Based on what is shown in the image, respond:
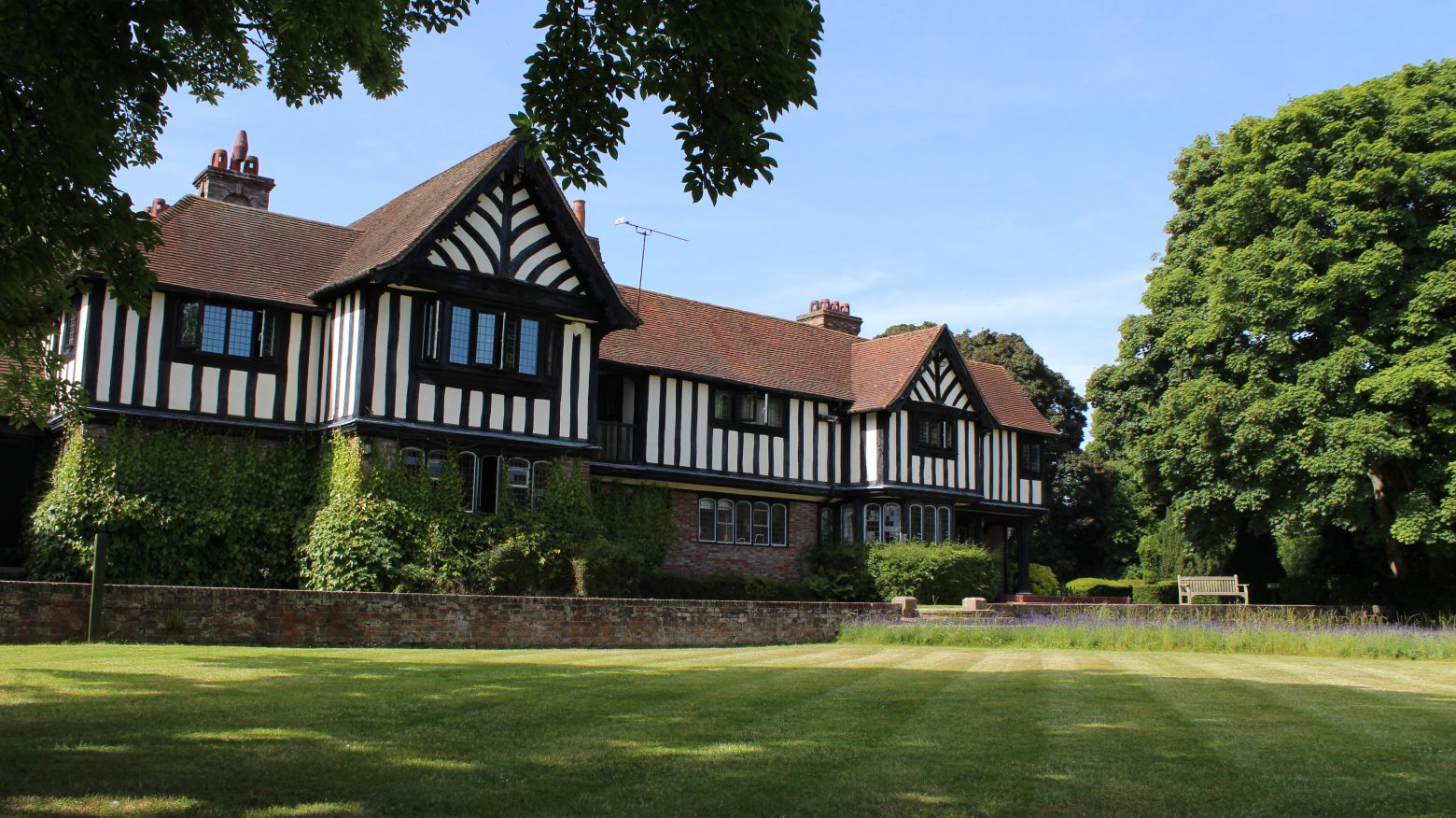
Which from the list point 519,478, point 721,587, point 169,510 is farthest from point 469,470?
point 721,587

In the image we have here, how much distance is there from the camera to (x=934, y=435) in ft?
109

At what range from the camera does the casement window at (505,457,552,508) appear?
23.8m

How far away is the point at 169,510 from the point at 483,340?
642 centimetres

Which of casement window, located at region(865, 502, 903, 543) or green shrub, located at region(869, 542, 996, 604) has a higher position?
casement window, located at region(865, 502, 903, 543)

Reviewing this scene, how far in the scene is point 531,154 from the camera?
8.88 meters

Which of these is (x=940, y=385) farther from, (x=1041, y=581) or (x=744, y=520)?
(x=1041, y=581)

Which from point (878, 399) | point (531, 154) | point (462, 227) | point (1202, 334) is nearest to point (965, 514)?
point (878, 399)

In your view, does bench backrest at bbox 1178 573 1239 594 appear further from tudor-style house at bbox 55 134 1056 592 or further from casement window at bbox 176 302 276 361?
→ casement window at bbox 176 302 276 361

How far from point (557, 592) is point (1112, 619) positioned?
1046 cm

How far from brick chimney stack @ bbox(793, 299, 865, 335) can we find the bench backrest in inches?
501

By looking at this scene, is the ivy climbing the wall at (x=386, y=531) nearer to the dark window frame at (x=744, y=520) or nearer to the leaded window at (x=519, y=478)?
the leaded window at (x=519, y=478)

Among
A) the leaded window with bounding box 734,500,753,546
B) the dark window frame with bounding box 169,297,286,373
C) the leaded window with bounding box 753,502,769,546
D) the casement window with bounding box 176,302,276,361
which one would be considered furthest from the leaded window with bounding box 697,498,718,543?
the casement window with bounding box 176,302,276,361

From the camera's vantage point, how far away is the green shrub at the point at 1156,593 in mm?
37781

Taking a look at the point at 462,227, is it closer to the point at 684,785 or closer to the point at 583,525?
the point at 583,525
